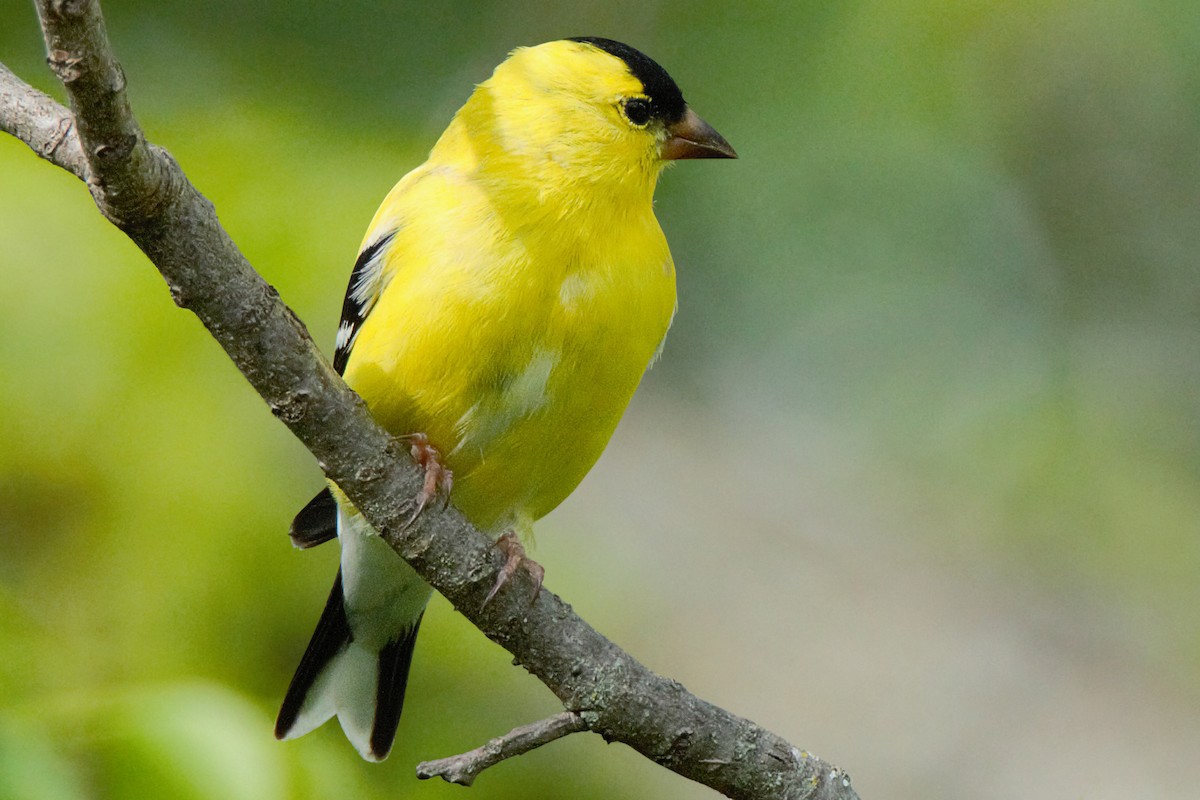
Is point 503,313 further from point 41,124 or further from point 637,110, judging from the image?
point 41,124

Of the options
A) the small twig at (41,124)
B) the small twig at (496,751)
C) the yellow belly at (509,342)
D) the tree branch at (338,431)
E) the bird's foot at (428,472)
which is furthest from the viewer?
the yellow belly at (509,342)

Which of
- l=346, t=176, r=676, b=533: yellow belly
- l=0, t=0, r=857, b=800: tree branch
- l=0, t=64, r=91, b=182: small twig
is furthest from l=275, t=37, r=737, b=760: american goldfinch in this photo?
l=0, t=64, r=91, b=182: small twig

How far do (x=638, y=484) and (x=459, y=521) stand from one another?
3.47m

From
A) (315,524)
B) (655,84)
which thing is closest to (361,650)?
(315,524)

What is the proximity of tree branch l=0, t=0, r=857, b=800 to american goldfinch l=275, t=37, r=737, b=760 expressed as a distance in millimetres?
120

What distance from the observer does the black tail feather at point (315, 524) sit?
2861 millimetres

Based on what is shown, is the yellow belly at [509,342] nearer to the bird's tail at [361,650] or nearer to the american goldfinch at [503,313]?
the american goldfinch at [503,313]

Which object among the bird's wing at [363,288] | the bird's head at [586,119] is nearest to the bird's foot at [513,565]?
the bird's wing at [363,288]

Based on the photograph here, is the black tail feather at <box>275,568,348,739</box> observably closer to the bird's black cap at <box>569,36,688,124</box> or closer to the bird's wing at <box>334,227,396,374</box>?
the bird's wing at <box>334,227,396,374</box>

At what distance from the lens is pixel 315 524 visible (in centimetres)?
287

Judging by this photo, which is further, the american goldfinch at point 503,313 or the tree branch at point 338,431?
the american goldfinch at point 503,313

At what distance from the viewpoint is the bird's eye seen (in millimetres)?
3102

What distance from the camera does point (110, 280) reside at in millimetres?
3086

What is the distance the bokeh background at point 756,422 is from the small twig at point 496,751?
0.31 meters
